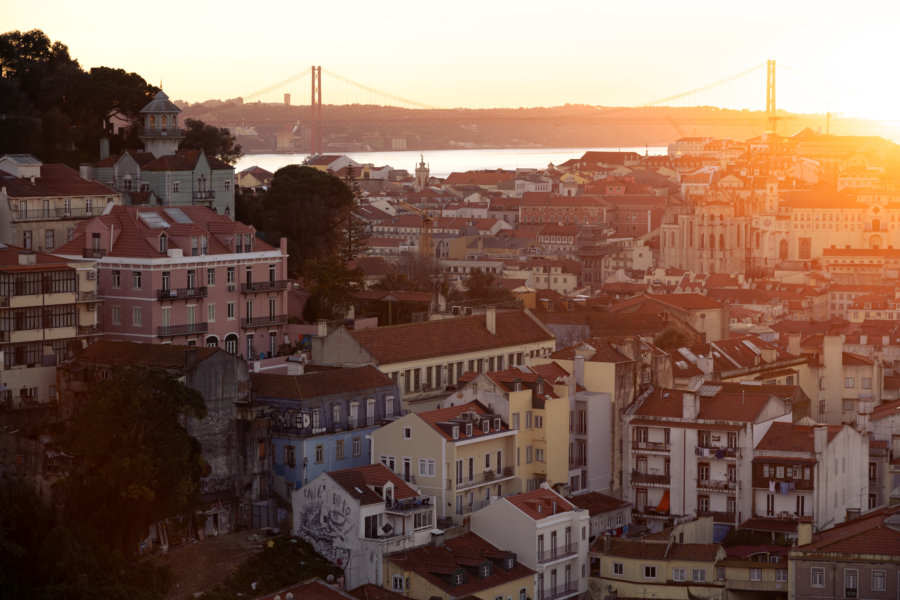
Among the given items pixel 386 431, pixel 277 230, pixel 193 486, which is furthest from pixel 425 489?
pixel 277 230

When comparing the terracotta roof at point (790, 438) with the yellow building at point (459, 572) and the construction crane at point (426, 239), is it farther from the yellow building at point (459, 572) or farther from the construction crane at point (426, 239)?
the construction crane at point (426, 239)

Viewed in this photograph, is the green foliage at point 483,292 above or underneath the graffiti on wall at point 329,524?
above

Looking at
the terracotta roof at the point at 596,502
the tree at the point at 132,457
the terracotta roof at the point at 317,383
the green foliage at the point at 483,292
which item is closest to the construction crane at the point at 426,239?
the green foliage at the point at 483,292

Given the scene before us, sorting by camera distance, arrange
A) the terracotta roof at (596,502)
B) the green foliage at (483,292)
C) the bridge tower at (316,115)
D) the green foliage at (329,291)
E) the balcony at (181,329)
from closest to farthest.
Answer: the terracotta roof at (596,502) < the balcony at (181,329) < the green foliage at (329,291) < the green foliage at (483,292) < the bridge tower at (316,115)

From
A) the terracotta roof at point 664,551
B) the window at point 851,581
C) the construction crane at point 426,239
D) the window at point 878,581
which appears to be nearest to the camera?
the window at point 878,581

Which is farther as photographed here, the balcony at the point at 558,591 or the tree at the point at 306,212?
the tree at the point at 306,212

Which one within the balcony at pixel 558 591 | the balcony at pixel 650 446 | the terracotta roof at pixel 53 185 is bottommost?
the balcony at pixel 558 591

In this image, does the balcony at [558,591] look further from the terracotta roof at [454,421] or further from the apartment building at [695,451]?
the apartment building at [695,451]

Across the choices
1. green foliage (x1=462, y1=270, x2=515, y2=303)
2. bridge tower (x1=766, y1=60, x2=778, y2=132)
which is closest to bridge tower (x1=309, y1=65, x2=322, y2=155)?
bridge tower (x1=766, y1=60, x2=778, y2=132)
